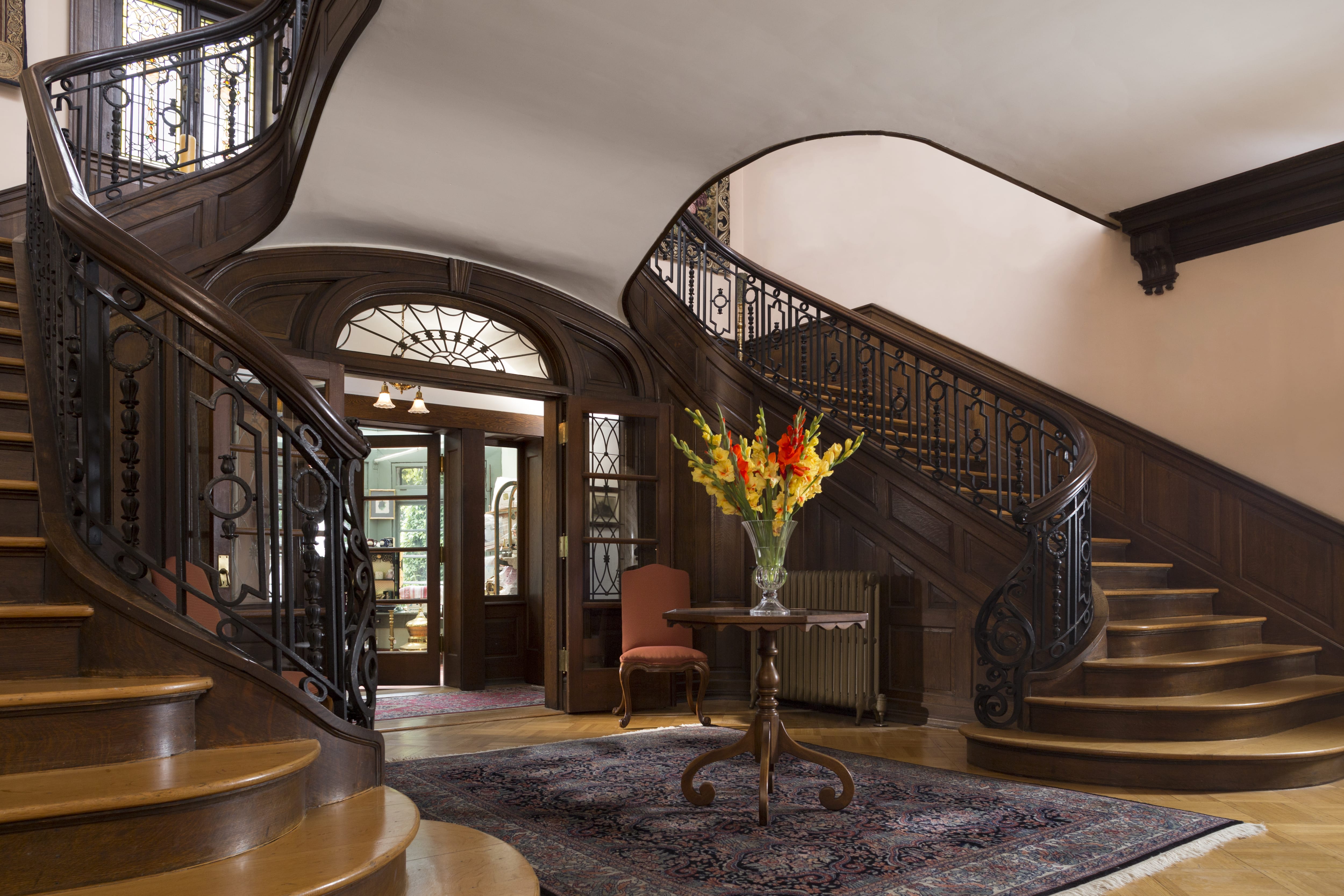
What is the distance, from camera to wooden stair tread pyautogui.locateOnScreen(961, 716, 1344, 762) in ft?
12.8

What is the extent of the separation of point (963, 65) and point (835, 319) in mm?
2420

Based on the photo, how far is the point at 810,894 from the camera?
2.64m

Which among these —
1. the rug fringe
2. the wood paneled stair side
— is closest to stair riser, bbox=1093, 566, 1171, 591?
the wood paneled stair side

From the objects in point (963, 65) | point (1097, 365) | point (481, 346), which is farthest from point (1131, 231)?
point (481, 346)

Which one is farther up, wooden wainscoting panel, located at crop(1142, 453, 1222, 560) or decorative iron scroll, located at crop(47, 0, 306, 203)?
decorative iron scroll, located at crop(47, 0, 306, 203)

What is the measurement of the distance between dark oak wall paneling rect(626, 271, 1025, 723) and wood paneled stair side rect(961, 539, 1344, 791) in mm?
787

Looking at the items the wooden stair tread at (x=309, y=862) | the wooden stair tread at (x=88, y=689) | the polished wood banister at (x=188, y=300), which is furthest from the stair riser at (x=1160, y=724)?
the wooden stair tread at (x=88, y=689)

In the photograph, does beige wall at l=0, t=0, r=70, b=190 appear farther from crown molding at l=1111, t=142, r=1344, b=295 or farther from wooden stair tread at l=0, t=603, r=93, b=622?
crown molding at l=1111, t=142, r=1344, b=295

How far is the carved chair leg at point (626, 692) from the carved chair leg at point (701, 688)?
383 millimetres

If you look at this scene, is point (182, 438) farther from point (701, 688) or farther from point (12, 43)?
point (12, 43)

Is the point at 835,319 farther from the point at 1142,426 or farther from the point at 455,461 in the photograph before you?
the point at 455,461

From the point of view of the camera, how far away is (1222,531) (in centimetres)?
559

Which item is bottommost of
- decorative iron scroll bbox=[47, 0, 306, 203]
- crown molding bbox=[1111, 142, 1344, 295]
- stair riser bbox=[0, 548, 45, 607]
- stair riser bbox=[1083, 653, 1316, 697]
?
stair riser bbox=[1083, 653, 1316, 697]

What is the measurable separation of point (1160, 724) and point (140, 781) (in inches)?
153
